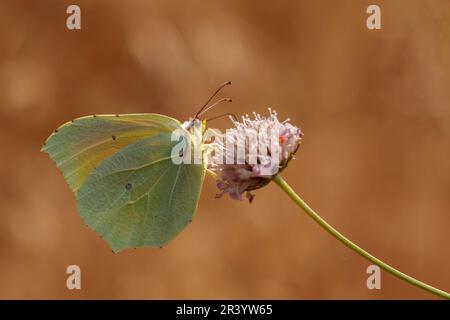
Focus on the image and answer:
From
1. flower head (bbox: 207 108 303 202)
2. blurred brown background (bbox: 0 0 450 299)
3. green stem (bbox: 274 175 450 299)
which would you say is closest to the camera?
green stem (bbox: 274 175 450 299)

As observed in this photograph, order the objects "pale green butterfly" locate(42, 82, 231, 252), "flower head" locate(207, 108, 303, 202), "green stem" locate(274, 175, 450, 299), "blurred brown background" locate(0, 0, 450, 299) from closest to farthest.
A: "green stem" locate(274, 175, 450, 299)
"flower head" locate(207, 108, 303, 202)
"pale green butterfly" locate(42, 82, 231, 252)
"blurred brown background" locate(0, 0, 450, 299)

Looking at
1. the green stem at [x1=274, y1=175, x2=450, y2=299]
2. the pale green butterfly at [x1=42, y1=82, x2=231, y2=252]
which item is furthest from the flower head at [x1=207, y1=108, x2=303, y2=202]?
the pale green butterfly at [x1=42, y1=82, x2=231, y2=252]

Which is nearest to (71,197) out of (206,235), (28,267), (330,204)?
(28,267)

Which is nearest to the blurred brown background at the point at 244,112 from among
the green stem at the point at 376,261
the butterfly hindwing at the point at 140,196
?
the butterfly hindwing at the point at 140,196

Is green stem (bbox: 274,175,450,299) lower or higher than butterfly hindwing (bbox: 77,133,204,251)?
lower

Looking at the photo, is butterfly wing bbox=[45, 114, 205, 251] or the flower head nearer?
the flower head

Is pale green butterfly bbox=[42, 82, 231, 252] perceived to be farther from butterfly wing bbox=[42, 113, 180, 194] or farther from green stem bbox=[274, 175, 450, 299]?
green stem bbox=[274, 175, 450, 299]

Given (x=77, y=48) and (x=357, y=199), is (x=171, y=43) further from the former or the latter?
(x=357, y=199)
